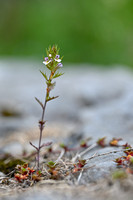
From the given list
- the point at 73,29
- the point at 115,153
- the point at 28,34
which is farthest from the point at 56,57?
the point at 28,34

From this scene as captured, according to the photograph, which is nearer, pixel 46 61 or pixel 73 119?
pixel 46 61

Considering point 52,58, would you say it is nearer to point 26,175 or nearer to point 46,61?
point 46,61

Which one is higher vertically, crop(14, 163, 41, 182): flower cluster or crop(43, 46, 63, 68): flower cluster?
crop(43, 46, 63, 68): flower cluster

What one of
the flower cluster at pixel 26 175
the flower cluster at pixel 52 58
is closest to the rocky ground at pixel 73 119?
the flower cluster at pixel 26 175

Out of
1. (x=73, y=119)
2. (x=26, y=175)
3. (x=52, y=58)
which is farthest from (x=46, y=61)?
(x=73, y=119)

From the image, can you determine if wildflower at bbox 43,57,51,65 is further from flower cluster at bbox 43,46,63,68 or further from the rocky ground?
the rocky ground

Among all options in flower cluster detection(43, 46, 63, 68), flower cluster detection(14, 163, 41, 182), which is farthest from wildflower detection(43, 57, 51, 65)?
flower cluster detection(14, 163, 41, 182)

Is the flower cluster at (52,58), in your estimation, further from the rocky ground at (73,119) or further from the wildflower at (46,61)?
the rocky ground at (73,119)

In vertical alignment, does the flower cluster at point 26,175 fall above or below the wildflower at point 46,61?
below
